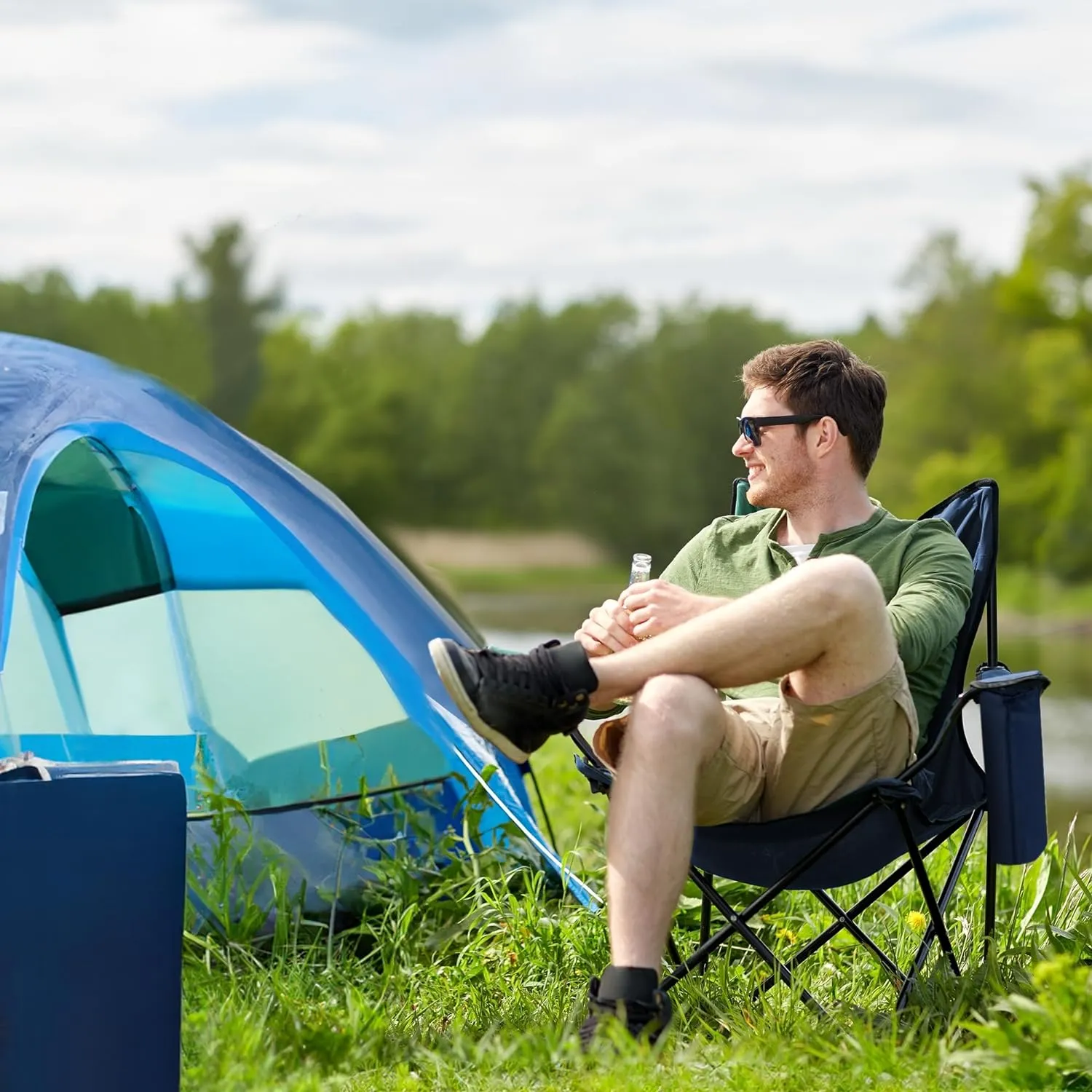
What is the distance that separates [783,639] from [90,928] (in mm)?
937

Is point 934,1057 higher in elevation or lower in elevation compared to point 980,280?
lower

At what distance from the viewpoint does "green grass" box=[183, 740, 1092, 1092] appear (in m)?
1.90

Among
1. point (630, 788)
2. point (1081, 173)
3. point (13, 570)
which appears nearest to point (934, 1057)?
point (630, 788)

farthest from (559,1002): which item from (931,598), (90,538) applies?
(90,538)

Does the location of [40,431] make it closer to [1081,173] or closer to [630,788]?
[630,788]

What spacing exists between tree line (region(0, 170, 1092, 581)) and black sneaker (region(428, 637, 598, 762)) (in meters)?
23.3

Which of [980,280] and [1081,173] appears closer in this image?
[1081,173]

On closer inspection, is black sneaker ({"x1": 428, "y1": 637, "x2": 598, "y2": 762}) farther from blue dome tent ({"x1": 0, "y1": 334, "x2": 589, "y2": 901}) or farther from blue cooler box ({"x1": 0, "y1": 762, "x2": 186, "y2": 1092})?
blue dome tent ({"x1": 0, "y1": 334, "x2": 589, "y2": 901})

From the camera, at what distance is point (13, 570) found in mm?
2307

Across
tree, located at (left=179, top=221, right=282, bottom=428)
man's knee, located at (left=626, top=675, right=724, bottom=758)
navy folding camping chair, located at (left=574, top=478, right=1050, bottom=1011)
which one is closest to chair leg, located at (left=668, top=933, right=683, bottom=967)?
navy folding camping chair, located at (left=574, top=478, right=1050, bottom=1011)

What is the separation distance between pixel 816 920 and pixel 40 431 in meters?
1.58

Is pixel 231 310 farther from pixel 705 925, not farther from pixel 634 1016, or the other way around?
pixel 634 1016

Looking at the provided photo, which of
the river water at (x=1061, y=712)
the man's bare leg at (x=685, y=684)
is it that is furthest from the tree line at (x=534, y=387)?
the man's bare leg at (x=685, y=684)

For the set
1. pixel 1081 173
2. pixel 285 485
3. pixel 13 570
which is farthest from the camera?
pixel 1081 173
